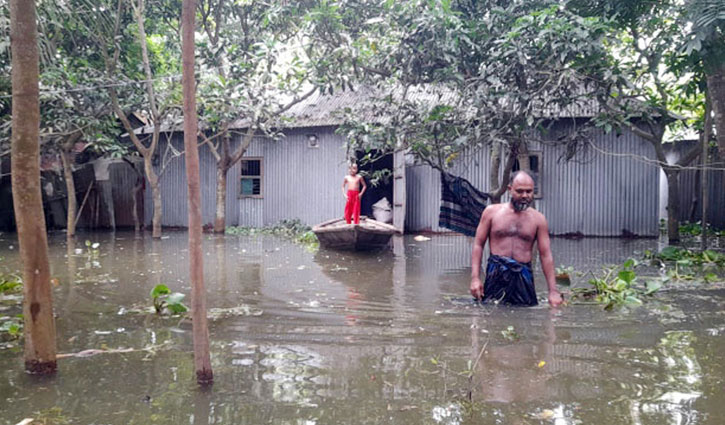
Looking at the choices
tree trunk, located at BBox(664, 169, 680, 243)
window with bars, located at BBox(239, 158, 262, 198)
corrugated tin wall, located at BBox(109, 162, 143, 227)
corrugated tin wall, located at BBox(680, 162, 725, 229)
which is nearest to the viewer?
tree trunk, located at BBox(664, 169, 680, 243)

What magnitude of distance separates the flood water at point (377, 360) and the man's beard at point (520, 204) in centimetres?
104

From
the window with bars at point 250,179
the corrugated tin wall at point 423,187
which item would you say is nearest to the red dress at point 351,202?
the corrugated tin wall at point 423,187

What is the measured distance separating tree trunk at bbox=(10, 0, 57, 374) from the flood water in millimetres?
565

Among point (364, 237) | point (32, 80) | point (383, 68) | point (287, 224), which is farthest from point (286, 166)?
point (32, 80)

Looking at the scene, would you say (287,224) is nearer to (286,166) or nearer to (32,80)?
(286,166)

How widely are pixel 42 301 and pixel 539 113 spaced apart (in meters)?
7.18

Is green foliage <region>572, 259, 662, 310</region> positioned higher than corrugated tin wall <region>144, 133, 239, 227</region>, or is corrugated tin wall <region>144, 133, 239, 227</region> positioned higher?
corrugated tin wall <region>144, 133, 239, 227</region>

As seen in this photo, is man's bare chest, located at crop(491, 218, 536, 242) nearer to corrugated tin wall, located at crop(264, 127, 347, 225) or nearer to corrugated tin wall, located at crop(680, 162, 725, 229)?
corrugated tin wall, located at crop(264, 127, 347, 225)

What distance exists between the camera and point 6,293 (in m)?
7.58

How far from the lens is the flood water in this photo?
3.58m

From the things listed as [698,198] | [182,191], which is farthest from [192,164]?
[182,191]

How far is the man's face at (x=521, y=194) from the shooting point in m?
6.06

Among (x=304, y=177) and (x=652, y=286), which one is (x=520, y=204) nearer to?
(x=652, y=286)

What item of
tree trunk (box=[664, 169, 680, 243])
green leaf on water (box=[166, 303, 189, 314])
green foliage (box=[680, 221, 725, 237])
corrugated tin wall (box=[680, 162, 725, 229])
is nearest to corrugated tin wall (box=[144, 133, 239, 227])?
tree trunk (box=[664, 169, 680, 243])
